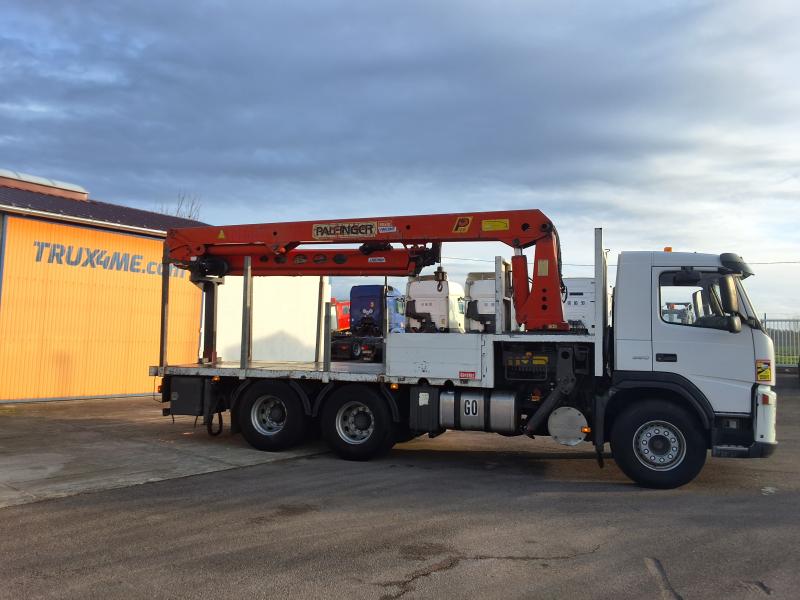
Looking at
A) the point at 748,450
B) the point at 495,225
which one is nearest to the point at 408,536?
the point at 748,450

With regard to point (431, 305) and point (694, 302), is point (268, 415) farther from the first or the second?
point (694, 302)

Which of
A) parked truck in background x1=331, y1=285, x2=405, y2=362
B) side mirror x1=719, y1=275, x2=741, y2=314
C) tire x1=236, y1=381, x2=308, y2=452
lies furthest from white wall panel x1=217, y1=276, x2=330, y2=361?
side mirror x1=719, y1=275, x2=741, y2=314

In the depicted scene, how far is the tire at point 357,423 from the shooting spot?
981 cm

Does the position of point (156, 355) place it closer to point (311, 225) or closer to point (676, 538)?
point (311, 225)

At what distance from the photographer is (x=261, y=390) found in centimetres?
1061

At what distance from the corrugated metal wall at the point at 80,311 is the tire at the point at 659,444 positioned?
1325 cm

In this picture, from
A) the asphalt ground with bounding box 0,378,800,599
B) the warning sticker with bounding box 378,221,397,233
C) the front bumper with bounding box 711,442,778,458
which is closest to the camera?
the asphalt ground with bounding box 0,378,800,599

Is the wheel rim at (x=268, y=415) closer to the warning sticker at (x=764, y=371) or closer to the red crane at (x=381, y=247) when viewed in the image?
the red crane at (x=381, y=247)

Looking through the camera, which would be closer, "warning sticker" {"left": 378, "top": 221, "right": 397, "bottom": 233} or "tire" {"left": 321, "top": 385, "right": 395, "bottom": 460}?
"tire" {"left": 321, "top": 385, "right": 395, "bottom": 460}

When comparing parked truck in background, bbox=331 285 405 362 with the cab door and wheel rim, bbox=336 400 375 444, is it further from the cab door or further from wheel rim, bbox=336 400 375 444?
the cab door

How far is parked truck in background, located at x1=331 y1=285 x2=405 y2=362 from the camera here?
1881 centimetres

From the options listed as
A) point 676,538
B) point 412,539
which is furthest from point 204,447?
point 676,538

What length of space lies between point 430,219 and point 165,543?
5903mm

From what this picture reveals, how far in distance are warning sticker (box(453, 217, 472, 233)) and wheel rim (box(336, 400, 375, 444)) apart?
9.54 ft
